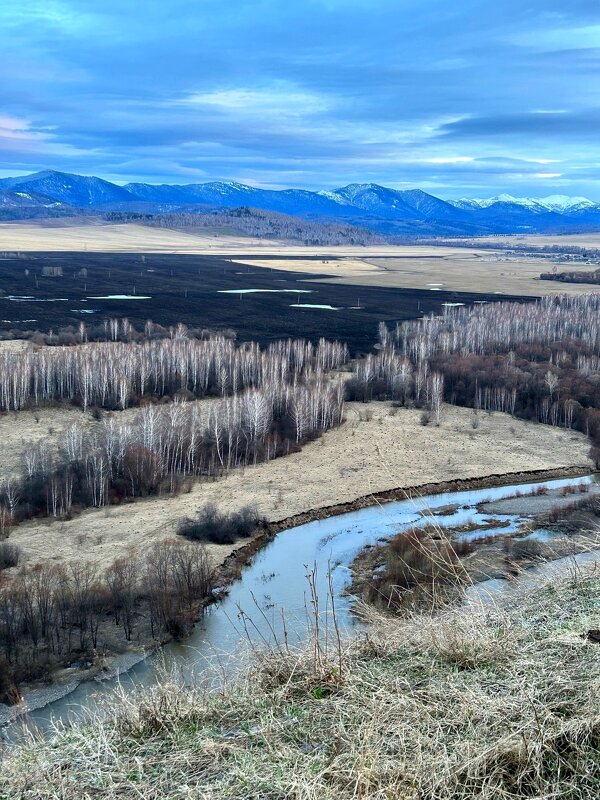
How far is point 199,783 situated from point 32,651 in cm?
1386

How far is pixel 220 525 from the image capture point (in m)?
24.6

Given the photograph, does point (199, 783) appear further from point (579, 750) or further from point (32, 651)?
point (32, 651)

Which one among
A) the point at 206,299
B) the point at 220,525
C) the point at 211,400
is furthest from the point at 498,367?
the point at 206,299

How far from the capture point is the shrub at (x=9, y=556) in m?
21.2

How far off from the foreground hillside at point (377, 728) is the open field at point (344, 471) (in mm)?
14558

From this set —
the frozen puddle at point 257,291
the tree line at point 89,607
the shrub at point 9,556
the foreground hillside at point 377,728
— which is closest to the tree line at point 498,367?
the tree line at point 89,607

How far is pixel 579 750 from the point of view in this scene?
430 centimetres

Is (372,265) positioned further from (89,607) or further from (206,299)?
Result: (89,607)

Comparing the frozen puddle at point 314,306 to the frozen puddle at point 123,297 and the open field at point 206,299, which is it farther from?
the frozen puddle at point 123,297

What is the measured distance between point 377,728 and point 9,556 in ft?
61.3

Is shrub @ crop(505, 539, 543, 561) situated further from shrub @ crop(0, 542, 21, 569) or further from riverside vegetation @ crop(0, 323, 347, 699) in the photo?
shrub @ crop(0, 542, 21, 569)

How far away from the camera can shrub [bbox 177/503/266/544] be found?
24.2m

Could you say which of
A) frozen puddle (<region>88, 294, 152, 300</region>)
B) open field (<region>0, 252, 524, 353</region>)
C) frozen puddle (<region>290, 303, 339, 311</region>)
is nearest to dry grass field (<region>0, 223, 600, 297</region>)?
open field (<region>0, 252, 524, 353</region>)

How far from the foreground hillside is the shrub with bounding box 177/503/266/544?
18.3 m
